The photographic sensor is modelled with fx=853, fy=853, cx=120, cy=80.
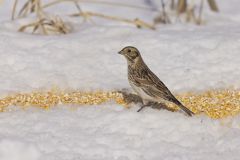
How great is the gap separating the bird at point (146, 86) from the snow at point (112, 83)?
128mm

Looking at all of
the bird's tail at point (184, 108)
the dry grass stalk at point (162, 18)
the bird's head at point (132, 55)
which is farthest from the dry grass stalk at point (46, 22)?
the bird's tail at point (184, 108)

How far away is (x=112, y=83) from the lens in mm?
8461

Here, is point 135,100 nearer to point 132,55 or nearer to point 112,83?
point 132,55

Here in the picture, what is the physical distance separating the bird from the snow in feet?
0.42

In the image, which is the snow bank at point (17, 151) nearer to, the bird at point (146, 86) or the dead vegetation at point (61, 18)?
the bird at point (146, 86)

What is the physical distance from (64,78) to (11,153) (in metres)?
2.23

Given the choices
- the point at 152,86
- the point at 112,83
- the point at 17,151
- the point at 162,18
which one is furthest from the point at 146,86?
the point at 162,18

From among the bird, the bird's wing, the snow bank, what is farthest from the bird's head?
the snow bank

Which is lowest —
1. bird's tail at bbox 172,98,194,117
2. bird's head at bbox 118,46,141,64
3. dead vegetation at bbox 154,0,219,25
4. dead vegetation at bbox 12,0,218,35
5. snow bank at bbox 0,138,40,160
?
dead vegetation at bbox 154,0,219,25

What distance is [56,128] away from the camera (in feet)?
23.2

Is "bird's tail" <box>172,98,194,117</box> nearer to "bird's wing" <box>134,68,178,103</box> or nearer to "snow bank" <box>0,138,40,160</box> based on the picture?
"bird's wing" <box>134,68,178,103</box>

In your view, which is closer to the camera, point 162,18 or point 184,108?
point 184,108

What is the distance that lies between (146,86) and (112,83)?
94 centimetres

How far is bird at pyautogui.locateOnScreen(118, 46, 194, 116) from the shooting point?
7.47 m
